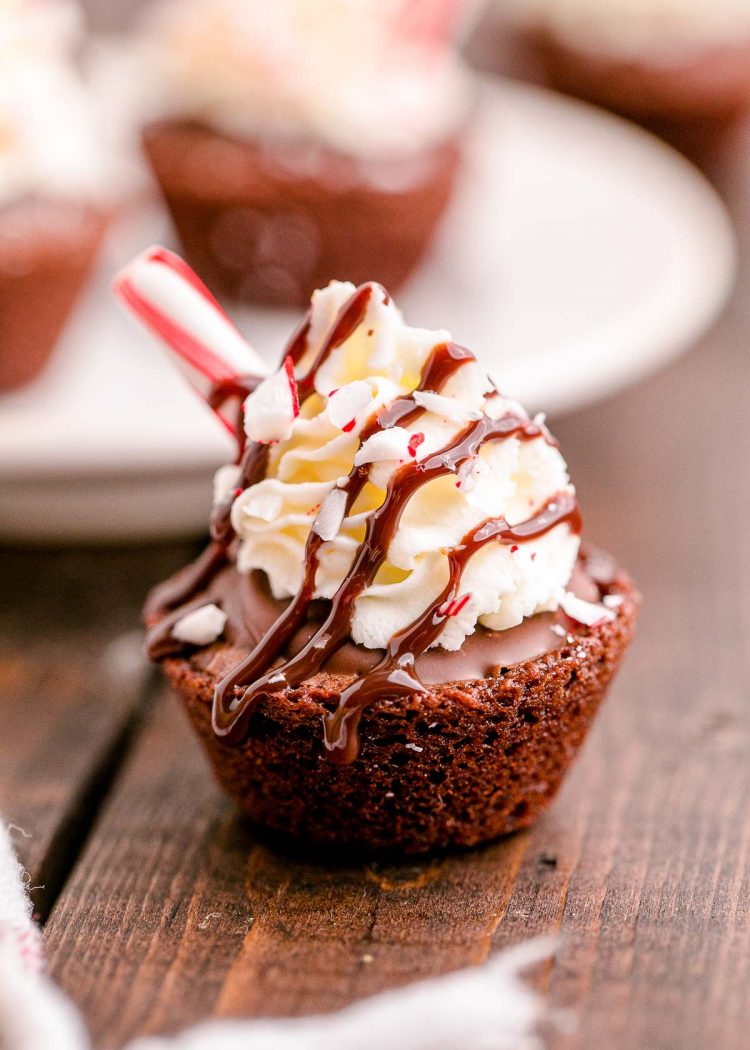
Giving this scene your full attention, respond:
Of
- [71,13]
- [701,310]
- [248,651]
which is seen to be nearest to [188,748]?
[248,651]

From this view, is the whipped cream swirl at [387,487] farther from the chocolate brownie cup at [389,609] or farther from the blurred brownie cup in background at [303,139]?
the blurred brownie cup in background at [303,139]

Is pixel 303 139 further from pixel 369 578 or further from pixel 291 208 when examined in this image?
pixel 369 578

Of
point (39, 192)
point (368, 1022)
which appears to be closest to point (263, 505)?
point (368, 1022)

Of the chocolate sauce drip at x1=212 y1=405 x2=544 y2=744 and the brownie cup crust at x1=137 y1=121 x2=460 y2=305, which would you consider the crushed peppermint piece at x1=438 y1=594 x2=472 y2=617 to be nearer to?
the chocolate sauce drip at x1=212 y1=405 x2=544 y2=744

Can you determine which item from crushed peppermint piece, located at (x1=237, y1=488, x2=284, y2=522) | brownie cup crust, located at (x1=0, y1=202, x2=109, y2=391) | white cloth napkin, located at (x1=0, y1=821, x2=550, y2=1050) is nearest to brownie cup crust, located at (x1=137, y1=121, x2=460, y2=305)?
brownie cup crust, located at (x1=0, y1=202, x2=109, y2=391)

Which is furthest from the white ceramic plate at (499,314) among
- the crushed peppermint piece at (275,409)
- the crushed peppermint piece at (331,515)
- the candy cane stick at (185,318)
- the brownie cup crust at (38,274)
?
the crushed peppermint piece at (331,515)

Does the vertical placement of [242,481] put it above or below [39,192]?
above
